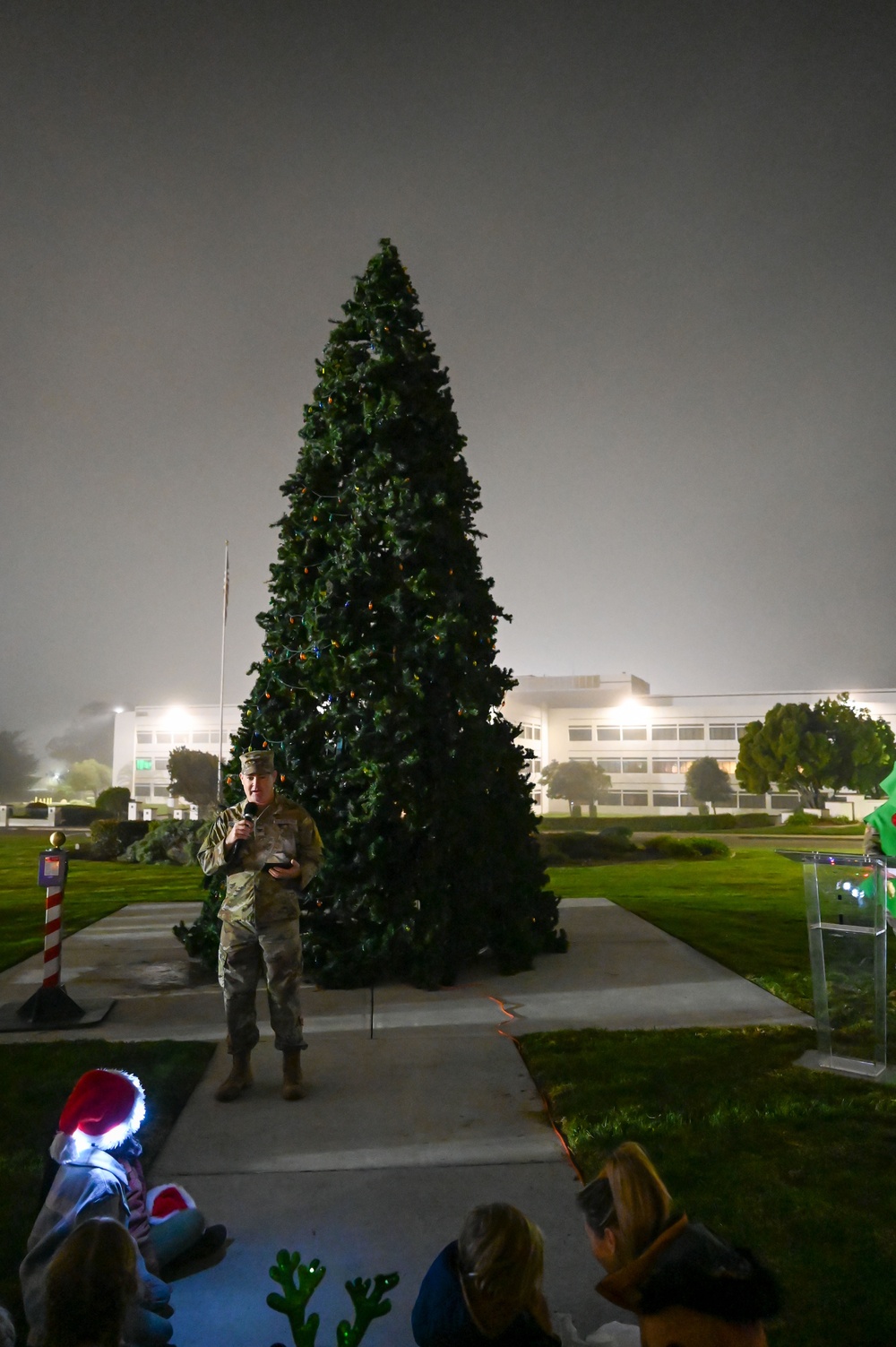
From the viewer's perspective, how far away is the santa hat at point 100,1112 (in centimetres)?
294

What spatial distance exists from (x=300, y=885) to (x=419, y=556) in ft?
12.0

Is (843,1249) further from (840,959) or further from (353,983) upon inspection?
(353,983)

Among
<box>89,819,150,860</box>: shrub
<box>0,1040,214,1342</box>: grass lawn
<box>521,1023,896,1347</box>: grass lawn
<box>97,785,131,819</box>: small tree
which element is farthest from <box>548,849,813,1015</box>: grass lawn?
<box>97,785,131,819</box>: small tree

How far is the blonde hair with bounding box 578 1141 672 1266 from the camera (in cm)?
255

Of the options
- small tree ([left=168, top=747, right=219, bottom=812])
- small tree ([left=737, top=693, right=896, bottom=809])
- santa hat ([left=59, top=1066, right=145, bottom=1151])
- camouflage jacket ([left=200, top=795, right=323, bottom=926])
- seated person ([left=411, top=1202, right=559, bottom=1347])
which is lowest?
seated person ([left=411, top=1202, right=559, bottom=1347])

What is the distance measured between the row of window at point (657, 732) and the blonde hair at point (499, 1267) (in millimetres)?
73449

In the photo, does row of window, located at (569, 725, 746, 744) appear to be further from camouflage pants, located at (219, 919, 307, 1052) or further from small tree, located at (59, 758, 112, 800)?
camouflage pants, located at (219, 919, 307, 1052)

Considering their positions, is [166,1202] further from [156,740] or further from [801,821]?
[156,740]

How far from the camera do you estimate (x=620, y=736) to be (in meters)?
76.7

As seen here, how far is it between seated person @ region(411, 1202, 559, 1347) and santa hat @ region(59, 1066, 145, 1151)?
118 cm

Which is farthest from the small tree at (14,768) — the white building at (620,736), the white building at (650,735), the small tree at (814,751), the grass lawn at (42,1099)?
the grass lawn at (42,1099)

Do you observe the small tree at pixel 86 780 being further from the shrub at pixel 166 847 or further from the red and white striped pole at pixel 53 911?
the red and white striped pole at pixel 53 911

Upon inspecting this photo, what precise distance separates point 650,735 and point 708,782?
14.7m

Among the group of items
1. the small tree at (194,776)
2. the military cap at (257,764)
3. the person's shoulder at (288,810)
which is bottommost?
the person's shoulder at (288,810)
